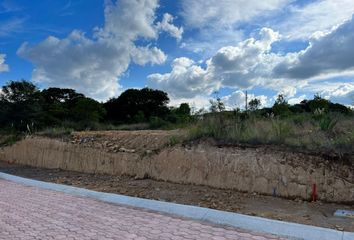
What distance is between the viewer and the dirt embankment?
870 centimetres

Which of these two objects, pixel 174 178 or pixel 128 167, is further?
pixel 128 167

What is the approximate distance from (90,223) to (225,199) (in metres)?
3.11

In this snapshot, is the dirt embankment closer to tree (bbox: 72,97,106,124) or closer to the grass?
the grass

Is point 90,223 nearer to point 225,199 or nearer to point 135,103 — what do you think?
point 225,199

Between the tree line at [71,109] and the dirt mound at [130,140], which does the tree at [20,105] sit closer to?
the tree line at [71,109]

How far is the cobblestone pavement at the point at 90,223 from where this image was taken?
6.00 m

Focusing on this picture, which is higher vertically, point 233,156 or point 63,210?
point 233,156

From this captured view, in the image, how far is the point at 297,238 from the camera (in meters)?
5.89

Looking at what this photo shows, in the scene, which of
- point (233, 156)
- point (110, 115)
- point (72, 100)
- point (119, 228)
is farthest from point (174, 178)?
point (72, 100)

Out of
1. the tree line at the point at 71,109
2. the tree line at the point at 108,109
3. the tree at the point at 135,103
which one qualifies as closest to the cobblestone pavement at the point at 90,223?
the tree line at the point at 108,109

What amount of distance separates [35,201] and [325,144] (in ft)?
21.6

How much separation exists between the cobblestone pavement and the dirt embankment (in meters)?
2.88

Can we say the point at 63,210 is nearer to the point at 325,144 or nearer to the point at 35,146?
the point at 325,144

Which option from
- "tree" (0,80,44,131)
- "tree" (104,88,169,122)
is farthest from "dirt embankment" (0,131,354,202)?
"tree" (104,88,169,122)
